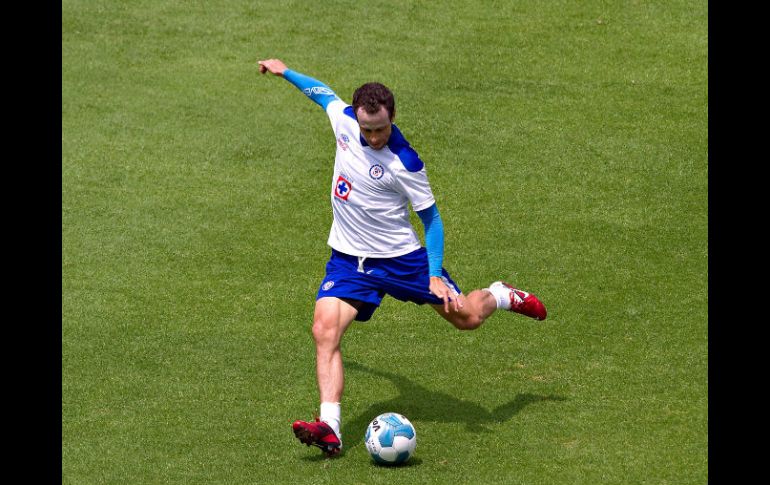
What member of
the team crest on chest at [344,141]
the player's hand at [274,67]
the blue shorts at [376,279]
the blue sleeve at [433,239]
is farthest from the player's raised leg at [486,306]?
the player's hand at [274,67]

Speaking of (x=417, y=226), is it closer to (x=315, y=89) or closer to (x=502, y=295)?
(x=502, y=295)

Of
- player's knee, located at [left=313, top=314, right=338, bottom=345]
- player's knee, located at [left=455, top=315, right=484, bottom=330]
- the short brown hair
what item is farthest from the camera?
player's knee, located at [left=455, top=315, right=484, bottom=330]

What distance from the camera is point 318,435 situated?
32.1ft

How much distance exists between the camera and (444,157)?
51.8 ft

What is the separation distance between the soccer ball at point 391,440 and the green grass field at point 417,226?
0.15 meters

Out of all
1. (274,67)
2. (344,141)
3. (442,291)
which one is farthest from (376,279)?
(274,67)

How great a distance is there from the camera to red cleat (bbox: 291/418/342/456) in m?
9.69

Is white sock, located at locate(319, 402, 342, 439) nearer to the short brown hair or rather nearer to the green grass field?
the green grass field

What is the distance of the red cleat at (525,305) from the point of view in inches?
459

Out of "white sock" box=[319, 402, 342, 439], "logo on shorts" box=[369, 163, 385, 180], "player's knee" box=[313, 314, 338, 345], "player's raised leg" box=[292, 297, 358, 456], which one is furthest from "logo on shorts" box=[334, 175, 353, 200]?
"white sock" box=[319, 402, 342, 439]

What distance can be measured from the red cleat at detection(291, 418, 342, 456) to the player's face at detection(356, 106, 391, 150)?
224cm

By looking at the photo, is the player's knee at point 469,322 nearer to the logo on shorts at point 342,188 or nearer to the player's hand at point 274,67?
the logo on shorts at point 342,188
